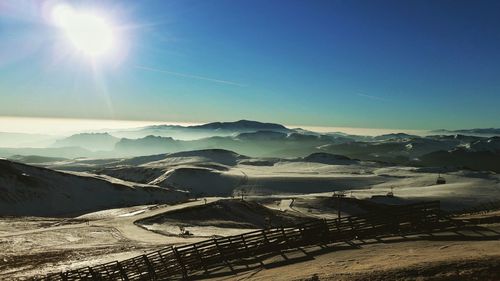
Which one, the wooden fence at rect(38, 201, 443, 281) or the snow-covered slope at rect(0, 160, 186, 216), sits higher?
the wooden fence at rect(38, 201, 443, 281)

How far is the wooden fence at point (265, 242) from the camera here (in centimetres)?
2800

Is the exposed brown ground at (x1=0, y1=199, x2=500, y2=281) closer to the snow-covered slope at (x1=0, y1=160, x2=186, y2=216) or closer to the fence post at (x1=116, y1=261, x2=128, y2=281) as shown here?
the fence post at (x1=116, y1=261, x2=128, y2=281)

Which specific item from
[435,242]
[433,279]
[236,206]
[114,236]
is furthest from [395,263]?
[236,206]

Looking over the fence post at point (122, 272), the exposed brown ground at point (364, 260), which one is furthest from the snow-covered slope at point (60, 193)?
the fence post at point (122, 272)

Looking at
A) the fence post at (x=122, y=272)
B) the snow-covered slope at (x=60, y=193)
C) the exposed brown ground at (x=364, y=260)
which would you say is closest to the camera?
the exposed brown ground at (x=364, y=260)

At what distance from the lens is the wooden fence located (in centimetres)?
2800

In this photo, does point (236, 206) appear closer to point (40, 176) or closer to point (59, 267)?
point (59, 267)

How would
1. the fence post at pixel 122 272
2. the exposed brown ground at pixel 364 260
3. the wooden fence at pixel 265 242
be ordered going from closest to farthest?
1. the exposed brown ground at pixel 364 260
2. the wooden fence at pixel 265 242
3. the fence post at pixel 122 272

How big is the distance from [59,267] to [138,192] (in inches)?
3507

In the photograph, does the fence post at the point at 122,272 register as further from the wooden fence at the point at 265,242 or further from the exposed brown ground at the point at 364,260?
the exposed brown ground at the point at 364,260

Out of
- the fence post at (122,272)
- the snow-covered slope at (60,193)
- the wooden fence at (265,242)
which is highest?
the wooden fence at (265,242)

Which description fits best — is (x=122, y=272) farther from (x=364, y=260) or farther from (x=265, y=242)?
(x=364, y=260)

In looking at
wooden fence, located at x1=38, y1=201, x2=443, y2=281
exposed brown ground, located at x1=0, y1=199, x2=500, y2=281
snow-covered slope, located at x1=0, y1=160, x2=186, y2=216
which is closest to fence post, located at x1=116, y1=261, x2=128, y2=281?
wooden fence, located at x1=38, y1=201, x2=443, y2=281

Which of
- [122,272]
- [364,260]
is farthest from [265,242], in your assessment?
[122,272]
